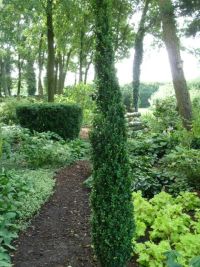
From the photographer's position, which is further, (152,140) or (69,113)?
(69,113)

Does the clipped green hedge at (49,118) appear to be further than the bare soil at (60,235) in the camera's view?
Yes

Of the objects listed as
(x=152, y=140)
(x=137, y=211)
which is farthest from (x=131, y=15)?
(x=137, y=211)

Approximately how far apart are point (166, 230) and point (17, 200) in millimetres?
2265

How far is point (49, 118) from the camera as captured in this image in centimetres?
1173

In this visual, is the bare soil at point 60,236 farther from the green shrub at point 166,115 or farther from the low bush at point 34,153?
the green shrub at point 166,115

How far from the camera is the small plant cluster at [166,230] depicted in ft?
13.8

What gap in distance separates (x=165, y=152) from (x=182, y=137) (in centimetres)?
54

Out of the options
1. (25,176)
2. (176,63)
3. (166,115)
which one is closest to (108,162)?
(25,176)

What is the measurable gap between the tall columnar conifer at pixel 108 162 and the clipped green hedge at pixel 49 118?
788 cm

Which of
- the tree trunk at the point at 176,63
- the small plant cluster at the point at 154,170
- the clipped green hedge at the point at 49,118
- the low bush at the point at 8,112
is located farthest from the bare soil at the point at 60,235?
the low bush at the point at 8,112

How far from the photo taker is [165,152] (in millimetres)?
9359

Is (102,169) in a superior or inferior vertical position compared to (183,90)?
inferior

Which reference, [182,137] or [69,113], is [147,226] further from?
[69,113]

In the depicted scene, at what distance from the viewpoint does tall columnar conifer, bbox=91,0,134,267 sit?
3822 mm
